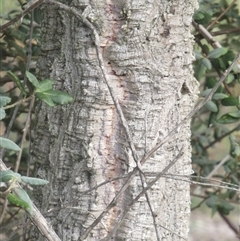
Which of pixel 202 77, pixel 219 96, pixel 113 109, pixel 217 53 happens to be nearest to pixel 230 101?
pixel 219 96

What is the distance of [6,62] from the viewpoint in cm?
183

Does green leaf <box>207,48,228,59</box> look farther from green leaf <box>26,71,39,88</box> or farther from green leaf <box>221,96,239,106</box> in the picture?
green leaf <box>26,71,39,88</box>

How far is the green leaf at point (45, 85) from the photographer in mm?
1040

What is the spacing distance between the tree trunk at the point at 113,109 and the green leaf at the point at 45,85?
28 millimetres

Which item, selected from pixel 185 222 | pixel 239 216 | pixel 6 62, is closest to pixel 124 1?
pixel 185 222

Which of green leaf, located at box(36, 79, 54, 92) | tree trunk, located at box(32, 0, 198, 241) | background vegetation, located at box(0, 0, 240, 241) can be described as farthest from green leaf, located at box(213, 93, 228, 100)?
green leaf, located at box(36, 79, 54, 92)

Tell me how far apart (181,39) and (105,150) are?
246mm

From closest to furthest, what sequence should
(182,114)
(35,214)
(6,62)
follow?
(35,214) → (182,114) → (6,62)

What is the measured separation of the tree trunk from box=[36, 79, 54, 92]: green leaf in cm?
3

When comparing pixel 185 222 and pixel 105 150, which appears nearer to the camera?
pixel 105 150

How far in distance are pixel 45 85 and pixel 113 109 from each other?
0.12 m

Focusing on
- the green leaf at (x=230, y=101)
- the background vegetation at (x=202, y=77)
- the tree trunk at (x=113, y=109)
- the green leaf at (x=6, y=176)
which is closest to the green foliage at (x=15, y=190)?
the green leaf at (x=6, y=176)

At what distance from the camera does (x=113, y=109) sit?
1.05 meters

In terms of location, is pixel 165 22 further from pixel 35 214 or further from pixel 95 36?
pixel 35 214
